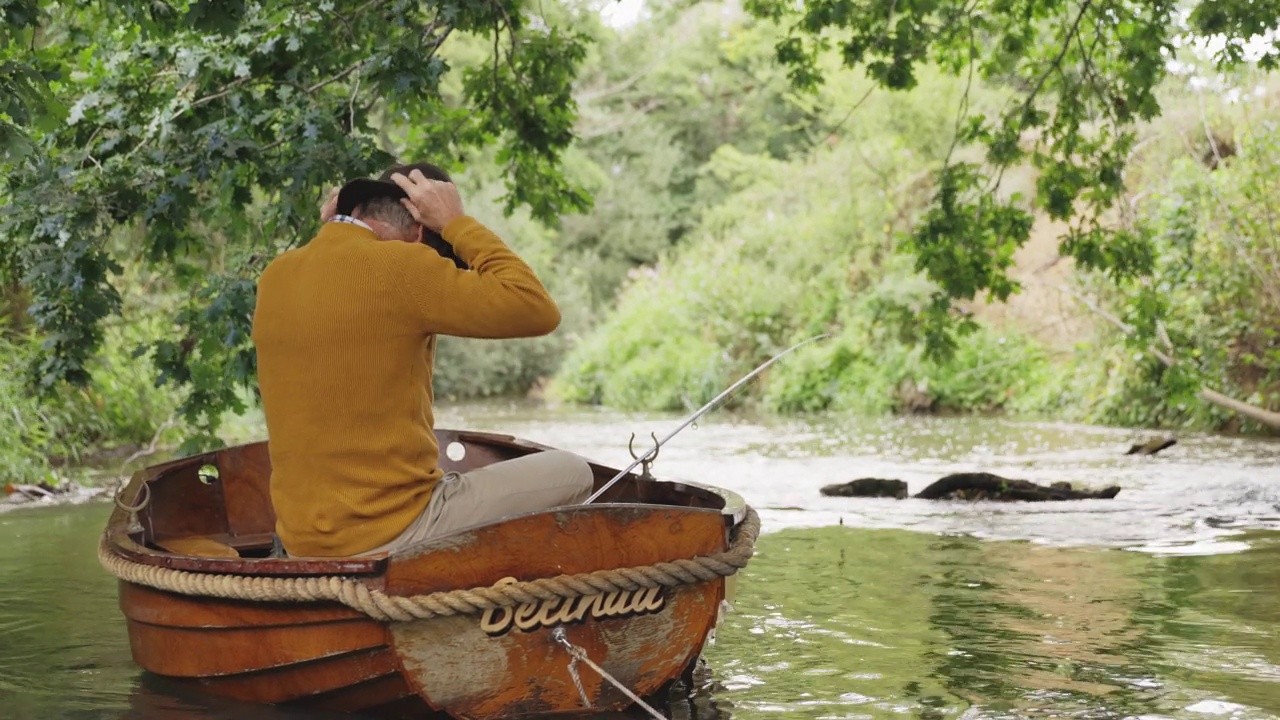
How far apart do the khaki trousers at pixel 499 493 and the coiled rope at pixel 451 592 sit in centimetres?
15

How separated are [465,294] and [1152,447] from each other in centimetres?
989

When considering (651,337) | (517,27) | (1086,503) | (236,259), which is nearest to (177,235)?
(236,259)

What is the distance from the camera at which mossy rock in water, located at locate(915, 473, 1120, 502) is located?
9961mm

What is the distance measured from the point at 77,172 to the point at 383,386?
11.4 ft

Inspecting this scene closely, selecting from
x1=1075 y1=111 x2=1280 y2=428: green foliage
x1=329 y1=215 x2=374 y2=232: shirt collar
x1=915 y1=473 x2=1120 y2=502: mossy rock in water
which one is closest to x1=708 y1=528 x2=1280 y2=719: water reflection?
x1=329 y1=215 x2=374 y2=232: shirt collar

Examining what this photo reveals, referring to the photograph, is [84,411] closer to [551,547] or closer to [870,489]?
[870,489]

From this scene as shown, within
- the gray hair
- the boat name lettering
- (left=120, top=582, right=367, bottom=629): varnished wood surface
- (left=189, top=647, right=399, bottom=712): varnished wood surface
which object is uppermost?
the gray hair

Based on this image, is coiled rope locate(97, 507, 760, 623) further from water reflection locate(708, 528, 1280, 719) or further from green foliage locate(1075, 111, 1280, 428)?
green foliage locate(1075, 111, 1280, 428)

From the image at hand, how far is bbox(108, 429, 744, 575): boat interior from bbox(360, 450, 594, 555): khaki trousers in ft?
2.10

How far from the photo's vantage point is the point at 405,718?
4234 mm

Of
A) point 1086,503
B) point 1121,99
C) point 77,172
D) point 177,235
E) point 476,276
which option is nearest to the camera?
point 476,276

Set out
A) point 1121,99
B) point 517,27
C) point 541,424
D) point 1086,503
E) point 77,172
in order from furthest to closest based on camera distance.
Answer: point 541,424 → point 1121,99 → point 1086,503 → point 517,27 → point 77,172

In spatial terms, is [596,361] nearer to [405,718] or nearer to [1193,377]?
[1193,377]

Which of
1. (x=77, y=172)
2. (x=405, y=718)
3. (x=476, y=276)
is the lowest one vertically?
(x=405, y=718)
